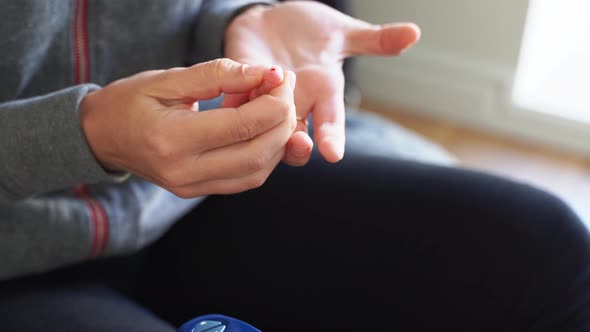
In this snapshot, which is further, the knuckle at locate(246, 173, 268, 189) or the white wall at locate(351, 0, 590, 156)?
the white wall at locate(351, 0, 590, 156)

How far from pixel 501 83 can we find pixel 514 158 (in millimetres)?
183

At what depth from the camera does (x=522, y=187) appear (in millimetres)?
670

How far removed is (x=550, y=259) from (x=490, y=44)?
1.10 meters

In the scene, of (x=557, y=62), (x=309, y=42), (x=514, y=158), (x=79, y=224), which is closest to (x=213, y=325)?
(x=79, y=224)

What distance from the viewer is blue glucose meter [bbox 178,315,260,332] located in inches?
19.3

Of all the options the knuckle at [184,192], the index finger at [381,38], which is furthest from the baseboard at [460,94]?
the knuckle at [184,192]

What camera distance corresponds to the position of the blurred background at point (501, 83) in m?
1.55

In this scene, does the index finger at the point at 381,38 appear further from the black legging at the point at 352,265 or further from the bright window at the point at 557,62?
the bright window at the point at 557,62

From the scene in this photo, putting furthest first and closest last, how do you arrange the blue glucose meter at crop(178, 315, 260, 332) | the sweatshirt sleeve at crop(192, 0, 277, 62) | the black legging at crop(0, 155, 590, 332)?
the sweatshirt sleeve at crop(192, 0, 277, 62) < the black legging at crop(0, 155, 590, 332) < the blue glucose meter at crop(178, 315, 260, 332)

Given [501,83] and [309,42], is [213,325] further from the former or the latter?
[501,83]

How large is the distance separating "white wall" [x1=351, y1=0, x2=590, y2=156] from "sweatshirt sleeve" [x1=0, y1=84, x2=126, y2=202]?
→ 1226 mm

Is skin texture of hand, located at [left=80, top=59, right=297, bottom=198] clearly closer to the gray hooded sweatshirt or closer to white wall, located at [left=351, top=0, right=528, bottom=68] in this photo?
the gray hooded sweatshirt

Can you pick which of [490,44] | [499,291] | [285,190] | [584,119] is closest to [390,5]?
[490,44]

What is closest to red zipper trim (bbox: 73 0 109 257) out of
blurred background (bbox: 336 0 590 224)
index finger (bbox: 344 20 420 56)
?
index finger (bbox: 344 20 420 56)
